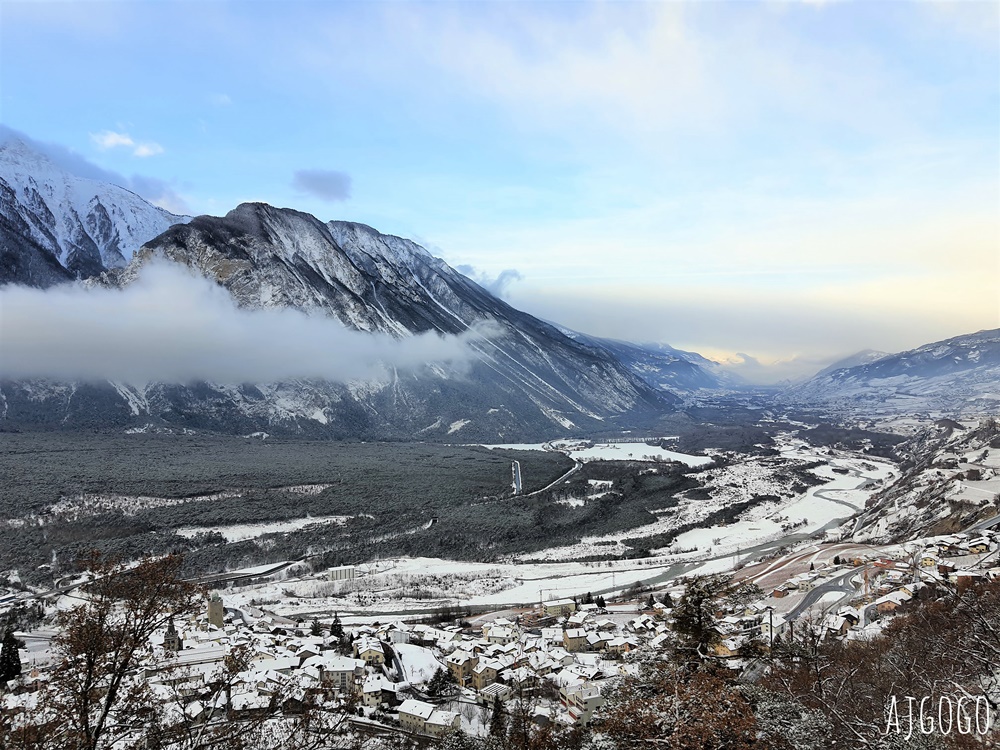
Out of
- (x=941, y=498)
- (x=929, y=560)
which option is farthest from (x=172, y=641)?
(x=941, y=498)

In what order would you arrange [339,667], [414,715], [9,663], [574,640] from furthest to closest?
[574,640] → [339,667] → [414,715] → [9,663]

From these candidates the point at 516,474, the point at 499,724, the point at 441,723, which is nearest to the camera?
the point at 499,724

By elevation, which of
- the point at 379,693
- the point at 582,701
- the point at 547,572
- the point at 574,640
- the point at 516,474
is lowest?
the point at 547,572

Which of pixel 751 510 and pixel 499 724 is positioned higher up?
pixel 499 724

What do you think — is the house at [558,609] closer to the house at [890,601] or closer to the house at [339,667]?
the house at [339,667]

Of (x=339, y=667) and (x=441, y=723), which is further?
(x=339, y=667)

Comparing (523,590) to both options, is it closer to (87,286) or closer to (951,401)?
(87,286)

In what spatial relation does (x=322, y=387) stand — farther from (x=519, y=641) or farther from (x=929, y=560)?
(x=929, y=560)

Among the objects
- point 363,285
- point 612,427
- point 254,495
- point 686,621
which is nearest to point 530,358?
point 612,427
